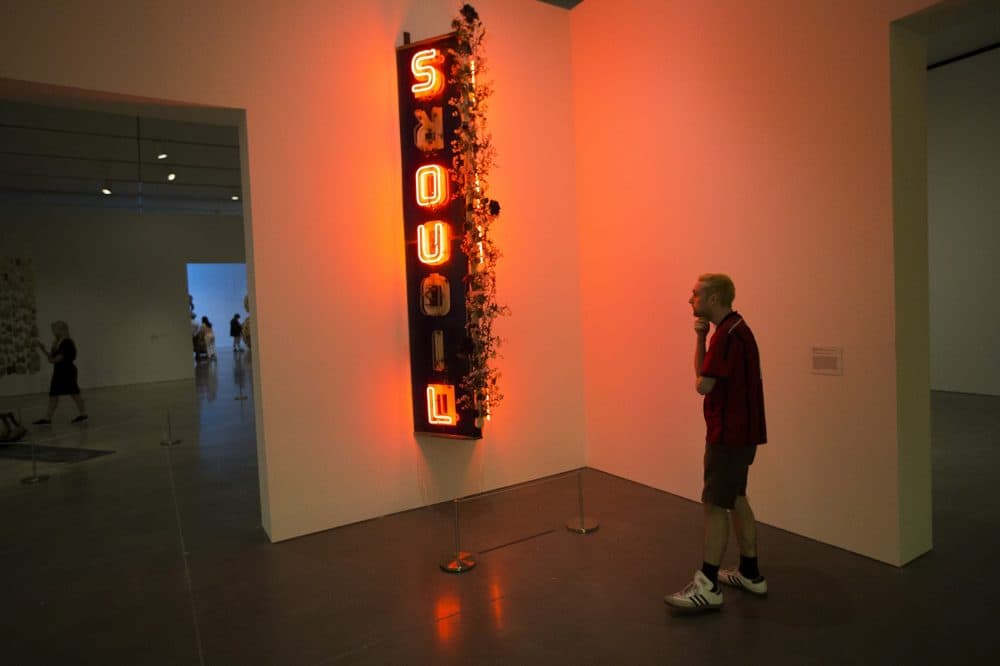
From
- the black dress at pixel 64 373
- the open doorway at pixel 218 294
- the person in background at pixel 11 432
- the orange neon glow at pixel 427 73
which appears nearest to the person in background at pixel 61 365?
the black dress at pixel 64 373

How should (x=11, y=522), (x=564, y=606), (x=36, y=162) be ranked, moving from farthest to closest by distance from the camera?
(x=36, y=162) → (x=11, y=522) → (x=564, y=606)

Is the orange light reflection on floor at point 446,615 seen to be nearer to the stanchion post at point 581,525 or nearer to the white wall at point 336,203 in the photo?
the stanchion post at point 581,525

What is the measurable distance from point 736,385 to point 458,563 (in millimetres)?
2219

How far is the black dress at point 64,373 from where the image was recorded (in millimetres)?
10156

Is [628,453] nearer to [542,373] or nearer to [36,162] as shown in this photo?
[542,373]

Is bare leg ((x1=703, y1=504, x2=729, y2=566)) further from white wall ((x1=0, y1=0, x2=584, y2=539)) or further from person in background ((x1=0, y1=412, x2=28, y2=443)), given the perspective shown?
person in background ((x1=0, y1=412, x2=28, y2=443))

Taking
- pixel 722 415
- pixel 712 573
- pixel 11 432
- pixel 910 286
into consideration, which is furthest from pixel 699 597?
pixel 11 432

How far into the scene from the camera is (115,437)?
30.5ft

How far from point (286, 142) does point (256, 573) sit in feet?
10.5

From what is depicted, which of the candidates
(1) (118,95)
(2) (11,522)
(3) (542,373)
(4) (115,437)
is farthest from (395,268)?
(4) (115,437)

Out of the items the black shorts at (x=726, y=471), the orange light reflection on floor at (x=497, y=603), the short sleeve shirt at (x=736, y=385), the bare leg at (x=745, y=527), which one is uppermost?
the short sleeve shirt at (x=736, y=385)

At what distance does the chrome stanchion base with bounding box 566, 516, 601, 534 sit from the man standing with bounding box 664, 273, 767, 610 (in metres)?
1.29

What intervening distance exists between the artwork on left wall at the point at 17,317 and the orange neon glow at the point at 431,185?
13135 mm

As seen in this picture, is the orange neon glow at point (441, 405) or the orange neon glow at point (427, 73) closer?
the orange neon glow at point (427, 73)
